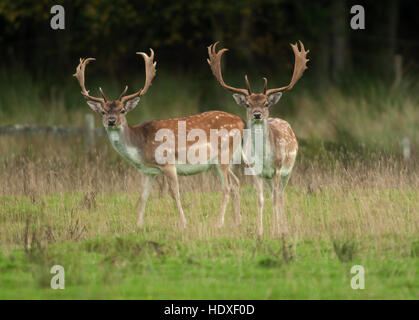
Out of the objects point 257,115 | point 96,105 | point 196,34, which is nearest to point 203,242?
point 257,115

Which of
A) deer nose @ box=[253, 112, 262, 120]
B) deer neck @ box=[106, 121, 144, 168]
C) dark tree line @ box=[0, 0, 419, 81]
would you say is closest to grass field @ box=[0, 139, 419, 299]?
deer neck @ box=[106, 121, 144, 168]

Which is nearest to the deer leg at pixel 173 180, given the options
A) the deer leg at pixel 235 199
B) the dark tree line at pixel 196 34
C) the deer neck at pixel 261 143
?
the deer leg at pixel 235 199

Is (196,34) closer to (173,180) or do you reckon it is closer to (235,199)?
(235,199)

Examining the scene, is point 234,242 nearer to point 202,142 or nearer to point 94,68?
point 202,142

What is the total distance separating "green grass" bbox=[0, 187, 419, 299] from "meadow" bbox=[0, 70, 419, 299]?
2cm

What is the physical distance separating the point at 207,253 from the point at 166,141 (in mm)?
2443

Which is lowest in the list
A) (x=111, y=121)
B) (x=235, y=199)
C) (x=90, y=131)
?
(x=235, y=199)

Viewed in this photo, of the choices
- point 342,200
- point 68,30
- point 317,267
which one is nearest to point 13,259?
point 317,267

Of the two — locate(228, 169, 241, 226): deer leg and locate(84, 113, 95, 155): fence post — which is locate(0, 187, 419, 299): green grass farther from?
locate(84, 113, 95, 155): fence post

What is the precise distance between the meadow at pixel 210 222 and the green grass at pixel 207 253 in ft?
0.05

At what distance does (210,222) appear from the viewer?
9.77 meters

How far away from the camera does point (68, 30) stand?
23250 mm
